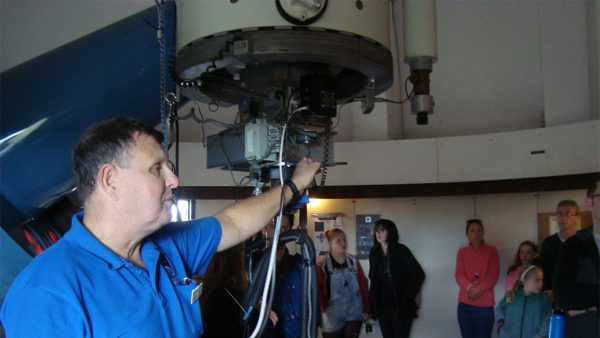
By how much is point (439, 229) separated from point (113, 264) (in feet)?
12.7

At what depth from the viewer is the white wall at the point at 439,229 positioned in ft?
14.1

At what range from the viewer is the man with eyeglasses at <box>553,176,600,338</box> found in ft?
6.40

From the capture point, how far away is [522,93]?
4359mm

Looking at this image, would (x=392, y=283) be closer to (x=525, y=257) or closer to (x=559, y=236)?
(x=525, y=257)

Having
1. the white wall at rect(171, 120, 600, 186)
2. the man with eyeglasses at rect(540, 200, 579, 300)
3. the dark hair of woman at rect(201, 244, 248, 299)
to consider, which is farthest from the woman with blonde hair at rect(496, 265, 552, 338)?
the dark hair of woman at rect(201, 244, 248, 299)

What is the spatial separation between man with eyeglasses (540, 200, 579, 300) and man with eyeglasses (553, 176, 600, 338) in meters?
1.05

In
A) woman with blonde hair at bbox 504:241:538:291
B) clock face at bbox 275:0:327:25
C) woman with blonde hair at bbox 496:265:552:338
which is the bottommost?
woman with blonde hair at bbox 496:265:552:338

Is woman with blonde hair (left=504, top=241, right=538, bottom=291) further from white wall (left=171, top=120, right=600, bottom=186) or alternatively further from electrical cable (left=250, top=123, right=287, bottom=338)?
electrical cable (left=250, top=123, right=287, bottom=338)

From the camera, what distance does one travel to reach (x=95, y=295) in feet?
3.17

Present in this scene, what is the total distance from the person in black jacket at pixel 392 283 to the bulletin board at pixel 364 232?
24.3 inches

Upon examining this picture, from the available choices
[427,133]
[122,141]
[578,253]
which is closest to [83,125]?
→ [122,141]

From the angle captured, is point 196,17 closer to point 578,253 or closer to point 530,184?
point 578,253

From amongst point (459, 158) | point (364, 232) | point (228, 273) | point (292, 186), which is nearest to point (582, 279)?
point (292, 186)

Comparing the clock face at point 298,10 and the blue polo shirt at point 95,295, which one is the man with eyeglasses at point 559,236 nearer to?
the clock face at point 298,10
